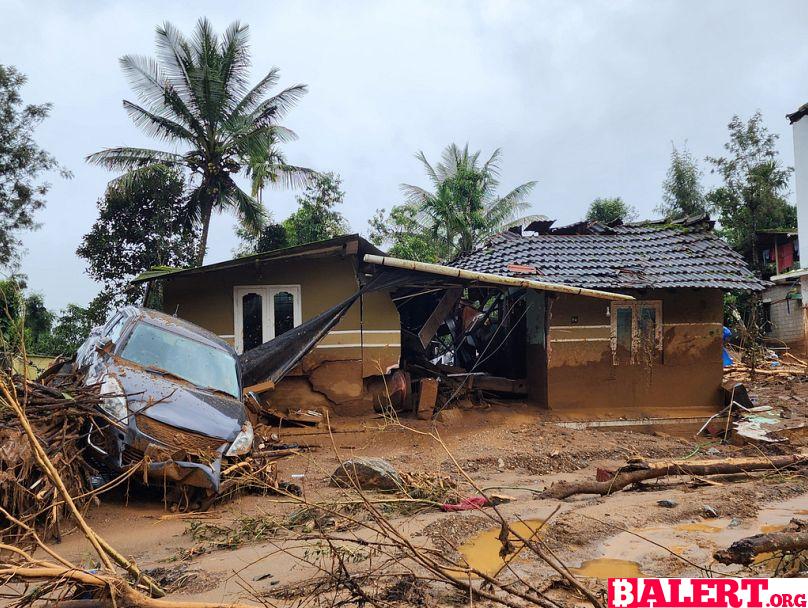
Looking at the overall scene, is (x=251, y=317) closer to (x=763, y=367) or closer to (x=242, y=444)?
(x=242, y=444)

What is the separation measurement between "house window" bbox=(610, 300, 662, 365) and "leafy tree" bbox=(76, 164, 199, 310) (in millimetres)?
13822

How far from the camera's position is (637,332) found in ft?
40.3

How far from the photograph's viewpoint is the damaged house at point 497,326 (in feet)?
36.6

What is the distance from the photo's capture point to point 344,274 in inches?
466

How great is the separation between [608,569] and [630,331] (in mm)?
8532

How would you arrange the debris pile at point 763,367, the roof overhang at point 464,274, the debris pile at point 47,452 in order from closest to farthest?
the debris pile at point 47,452 → the roof overhang at point 464,274 → the debris pile at point 763,367

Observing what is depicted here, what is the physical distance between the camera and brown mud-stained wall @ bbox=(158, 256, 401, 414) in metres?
11.3

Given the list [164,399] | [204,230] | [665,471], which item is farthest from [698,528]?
[204,230]

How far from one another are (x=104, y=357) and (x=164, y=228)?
14.1 metres

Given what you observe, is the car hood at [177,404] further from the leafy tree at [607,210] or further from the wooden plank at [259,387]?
the leafy tree at [607,210]

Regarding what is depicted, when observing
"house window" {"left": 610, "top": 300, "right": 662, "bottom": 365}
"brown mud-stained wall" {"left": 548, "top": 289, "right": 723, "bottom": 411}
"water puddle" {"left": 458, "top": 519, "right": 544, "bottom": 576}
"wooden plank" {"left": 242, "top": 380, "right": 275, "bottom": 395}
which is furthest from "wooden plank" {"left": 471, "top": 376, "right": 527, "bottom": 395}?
"water puddle" {"left": 458, "top": 519, "right": 544, "bottom": 576}

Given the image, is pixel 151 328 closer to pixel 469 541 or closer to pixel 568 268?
pixel 469 541

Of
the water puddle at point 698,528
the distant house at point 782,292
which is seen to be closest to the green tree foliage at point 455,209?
the distant house at point 782,292

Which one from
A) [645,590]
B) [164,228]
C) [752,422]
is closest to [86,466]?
[645,590]
